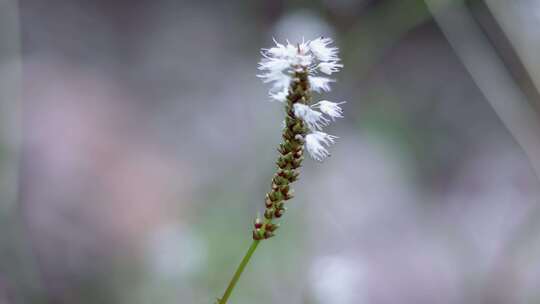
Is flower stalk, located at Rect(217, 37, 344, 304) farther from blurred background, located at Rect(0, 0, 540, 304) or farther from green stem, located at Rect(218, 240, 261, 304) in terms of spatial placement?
blurred background, located at Rect(0, 0, 540, 304)

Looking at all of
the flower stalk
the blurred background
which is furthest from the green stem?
the blurred background

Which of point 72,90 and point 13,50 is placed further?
point 72,90

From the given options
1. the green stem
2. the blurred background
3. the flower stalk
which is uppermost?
the blurred background

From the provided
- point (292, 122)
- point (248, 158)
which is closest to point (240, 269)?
point (292, 122)

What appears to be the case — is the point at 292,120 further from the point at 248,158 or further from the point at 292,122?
the point at 248,158

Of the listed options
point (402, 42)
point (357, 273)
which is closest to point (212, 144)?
point (357, 273)

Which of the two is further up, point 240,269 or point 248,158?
point 248,158

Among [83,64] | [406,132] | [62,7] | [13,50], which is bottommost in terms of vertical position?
[13,50]

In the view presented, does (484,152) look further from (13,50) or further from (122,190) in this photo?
(13,50)
